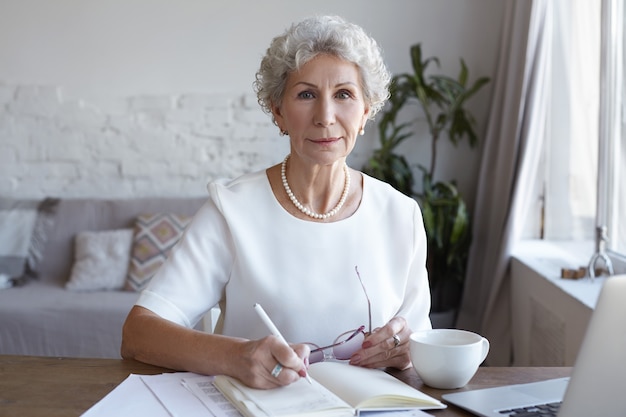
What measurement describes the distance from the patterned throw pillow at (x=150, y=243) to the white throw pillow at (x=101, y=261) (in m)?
0.05

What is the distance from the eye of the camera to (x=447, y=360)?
1314 mm

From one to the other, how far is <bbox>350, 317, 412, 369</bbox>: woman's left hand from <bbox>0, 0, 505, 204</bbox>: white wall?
302 cm

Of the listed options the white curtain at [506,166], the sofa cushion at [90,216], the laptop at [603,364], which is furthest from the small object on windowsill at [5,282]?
the laptop at [603,364]

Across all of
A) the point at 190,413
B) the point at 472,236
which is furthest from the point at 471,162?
the point at 190,413

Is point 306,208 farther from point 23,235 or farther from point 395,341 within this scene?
point 23,235

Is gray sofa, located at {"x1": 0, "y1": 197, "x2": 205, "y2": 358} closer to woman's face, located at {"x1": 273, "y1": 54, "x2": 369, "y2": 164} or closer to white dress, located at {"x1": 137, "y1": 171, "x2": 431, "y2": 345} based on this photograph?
white dress, located at {"x1": 137, "y1": 171, "x2": 431, "y2": 345}

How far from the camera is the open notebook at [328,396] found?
117cm

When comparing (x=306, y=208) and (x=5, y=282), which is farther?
(x=5, y=282)

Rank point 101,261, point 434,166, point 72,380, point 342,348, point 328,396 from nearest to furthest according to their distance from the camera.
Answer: point 328,396
point 72,380
point 342,348
point 101,261
point 434,166

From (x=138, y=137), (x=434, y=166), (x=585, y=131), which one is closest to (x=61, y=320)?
(x=138, y=137)

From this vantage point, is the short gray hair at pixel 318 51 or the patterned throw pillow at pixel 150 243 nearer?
the short gray hair at pixel 318 51

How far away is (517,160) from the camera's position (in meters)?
3.69

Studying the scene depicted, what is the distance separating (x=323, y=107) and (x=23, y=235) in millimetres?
2926

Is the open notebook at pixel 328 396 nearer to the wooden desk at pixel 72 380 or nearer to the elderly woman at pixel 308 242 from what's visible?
the wooden desk at pixel 72 380
